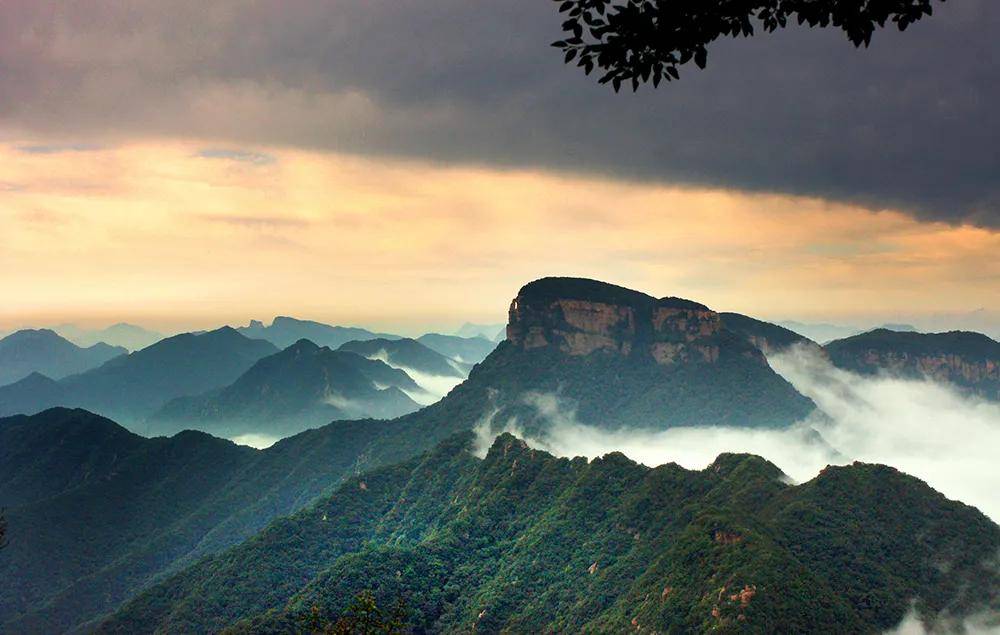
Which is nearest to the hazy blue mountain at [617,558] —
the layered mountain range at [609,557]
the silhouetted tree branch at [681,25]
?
the layered mountain range at [609,557]

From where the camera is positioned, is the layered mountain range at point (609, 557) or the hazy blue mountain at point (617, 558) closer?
the hazy blue mountain at point (617, 558)

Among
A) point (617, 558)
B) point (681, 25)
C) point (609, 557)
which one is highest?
point (681, 25)

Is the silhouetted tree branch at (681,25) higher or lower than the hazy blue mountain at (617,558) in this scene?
higher

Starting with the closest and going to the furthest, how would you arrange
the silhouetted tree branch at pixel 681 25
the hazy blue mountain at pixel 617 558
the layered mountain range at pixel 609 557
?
the silhouetted tree branch at pixel 681 25 → the hazy blue mountain at pixel 617 558 → the layered mountain range at pixel 609 557

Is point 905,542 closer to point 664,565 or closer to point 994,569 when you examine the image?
point 994,569

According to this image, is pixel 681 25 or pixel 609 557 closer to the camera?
pixel 681 25

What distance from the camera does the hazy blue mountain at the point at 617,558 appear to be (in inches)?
4124

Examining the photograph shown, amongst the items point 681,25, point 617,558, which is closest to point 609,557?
point 617,558

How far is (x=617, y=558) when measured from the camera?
13588cm

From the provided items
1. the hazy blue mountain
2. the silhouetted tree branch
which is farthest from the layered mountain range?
the silhouetted tree branch

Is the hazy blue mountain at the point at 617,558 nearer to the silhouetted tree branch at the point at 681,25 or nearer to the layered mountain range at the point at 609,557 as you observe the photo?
the layered mountain range at the point at 609,557

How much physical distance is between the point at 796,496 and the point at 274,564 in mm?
96198

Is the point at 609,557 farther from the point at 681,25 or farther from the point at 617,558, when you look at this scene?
the point at 681,25

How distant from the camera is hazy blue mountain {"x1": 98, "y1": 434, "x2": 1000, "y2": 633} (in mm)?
104750
